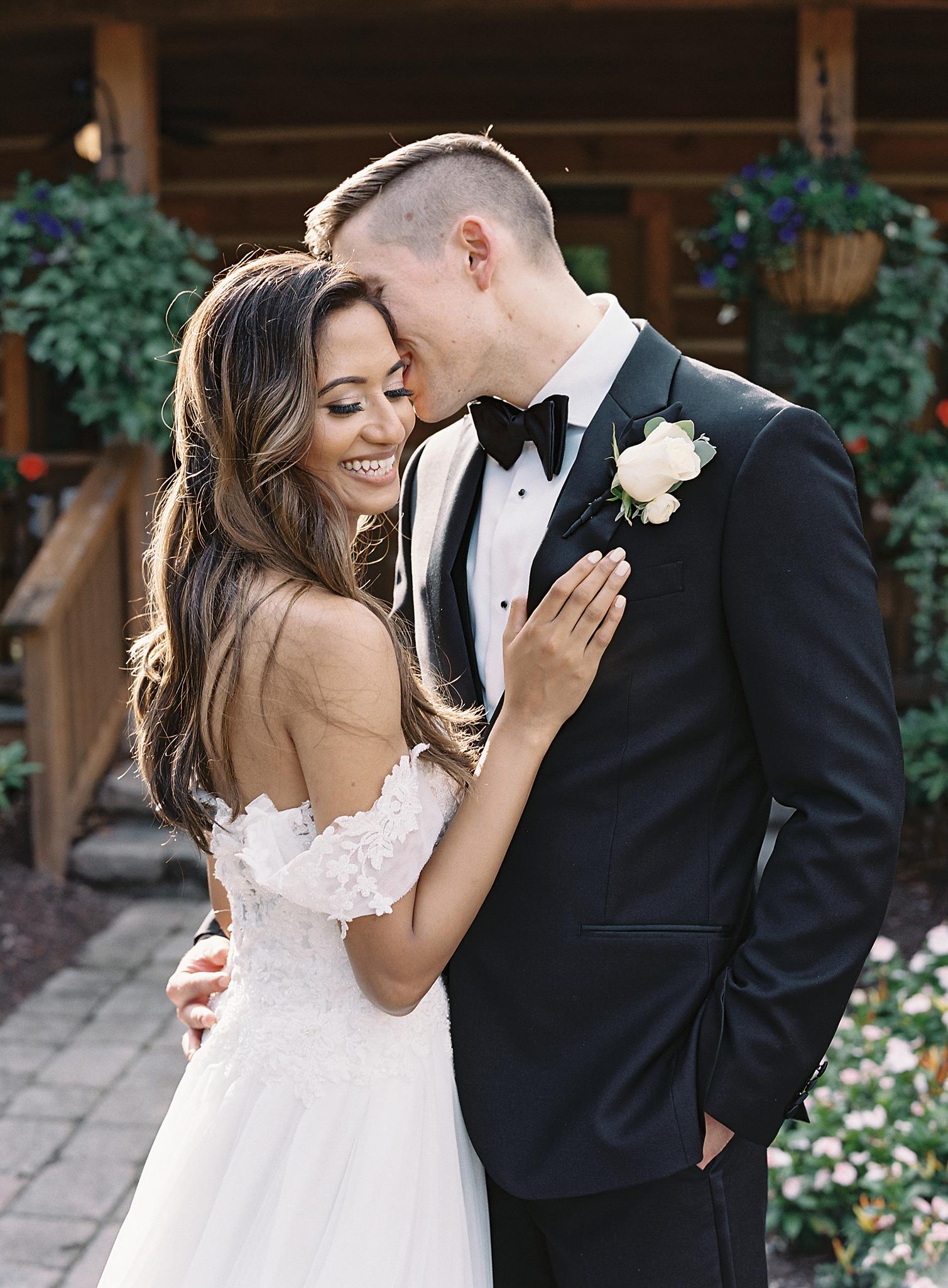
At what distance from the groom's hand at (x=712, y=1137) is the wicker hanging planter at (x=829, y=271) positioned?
14.4 feet

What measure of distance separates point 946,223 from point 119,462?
17.9 ft

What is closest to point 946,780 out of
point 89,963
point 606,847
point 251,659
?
point 89,963

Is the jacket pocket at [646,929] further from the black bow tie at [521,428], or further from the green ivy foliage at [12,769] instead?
the green ivy foliage at [12,769]

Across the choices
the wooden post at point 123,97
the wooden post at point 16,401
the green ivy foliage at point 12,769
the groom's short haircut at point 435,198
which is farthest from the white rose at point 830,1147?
the wooden post at point 16,401

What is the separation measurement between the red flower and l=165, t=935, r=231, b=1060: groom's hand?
14.8ft

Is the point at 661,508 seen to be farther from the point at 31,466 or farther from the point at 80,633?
the point at 31,466

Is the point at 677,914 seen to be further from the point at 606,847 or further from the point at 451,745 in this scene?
the point at 451,745

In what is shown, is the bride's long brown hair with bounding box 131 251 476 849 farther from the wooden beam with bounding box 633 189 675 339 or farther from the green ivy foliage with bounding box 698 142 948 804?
the wooden beam with bounding box 633 189 675 339

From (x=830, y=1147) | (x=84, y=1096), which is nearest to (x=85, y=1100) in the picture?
(x=84, y=1096)

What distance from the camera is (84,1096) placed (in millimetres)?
3863

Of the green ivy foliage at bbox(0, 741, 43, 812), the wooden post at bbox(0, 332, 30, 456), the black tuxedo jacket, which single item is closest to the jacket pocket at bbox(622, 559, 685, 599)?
the black tuxedo jacket

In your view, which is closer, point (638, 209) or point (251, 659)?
point (251, 659)

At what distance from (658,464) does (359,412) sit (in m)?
0.43

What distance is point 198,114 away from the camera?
24.2ft
